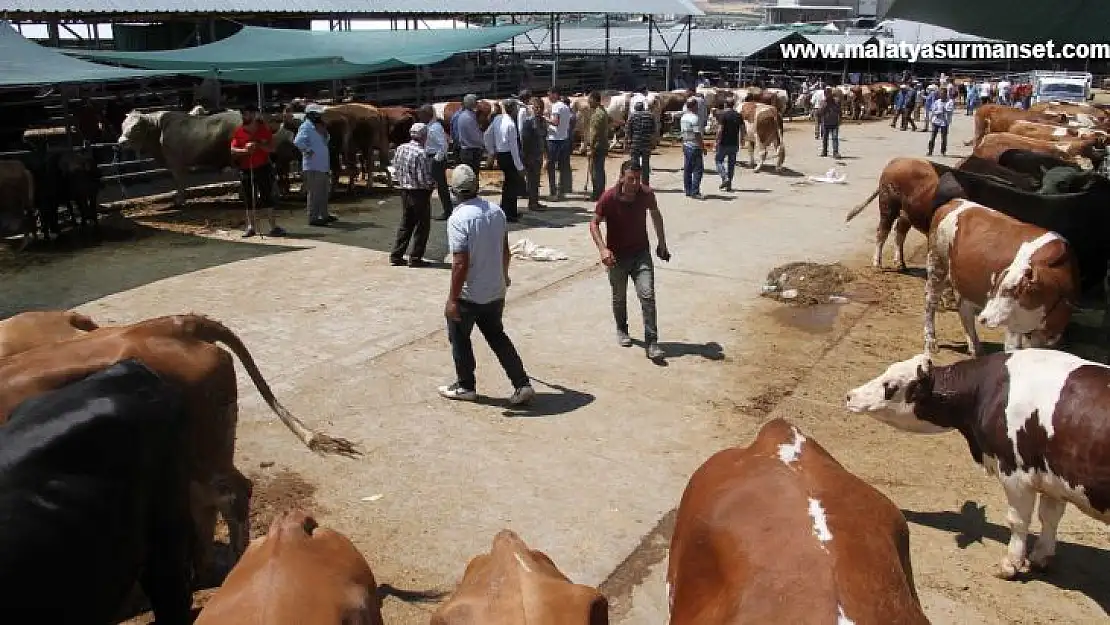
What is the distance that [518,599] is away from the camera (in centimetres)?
298

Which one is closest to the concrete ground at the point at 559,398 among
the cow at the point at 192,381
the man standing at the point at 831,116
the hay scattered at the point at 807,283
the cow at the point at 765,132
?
the hay scattered at the point at 807,283

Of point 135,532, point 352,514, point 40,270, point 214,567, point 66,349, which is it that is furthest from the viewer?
point 40,270

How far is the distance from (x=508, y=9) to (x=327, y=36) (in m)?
6.25

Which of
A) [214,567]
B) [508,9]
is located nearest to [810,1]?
[508,9]

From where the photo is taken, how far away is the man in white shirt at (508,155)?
14.0 meters

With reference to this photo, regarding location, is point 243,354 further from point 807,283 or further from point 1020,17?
point 1020,17

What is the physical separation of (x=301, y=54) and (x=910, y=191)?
12471 mm

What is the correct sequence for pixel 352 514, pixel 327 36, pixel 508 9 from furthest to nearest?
pixel 508 9 → pixel 327 36 → pixel 352 514

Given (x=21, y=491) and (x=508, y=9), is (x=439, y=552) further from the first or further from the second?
(x=508, y=9)

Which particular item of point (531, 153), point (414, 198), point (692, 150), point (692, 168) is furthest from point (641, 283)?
point (692, 168)

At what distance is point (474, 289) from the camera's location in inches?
280

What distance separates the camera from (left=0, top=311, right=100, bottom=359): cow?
17.1 ft

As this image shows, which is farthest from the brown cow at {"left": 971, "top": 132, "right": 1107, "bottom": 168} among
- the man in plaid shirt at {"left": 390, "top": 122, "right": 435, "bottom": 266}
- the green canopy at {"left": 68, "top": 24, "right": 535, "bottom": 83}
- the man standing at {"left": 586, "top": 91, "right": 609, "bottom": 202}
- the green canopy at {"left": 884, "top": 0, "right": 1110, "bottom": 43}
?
the green canopy at {"left": 68, "top": 24, "right": 535, "bottom": 83}

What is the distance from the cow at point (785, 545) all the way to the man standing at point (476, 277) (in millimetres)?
3305
